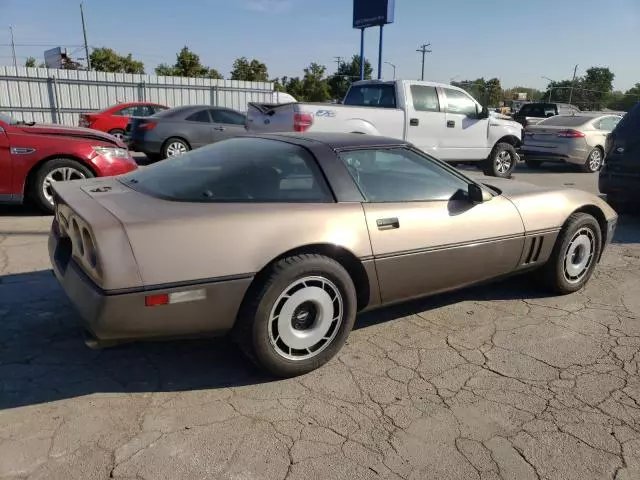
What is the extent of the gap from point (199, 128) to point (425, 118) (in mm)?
4927

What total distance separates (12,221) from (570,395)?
242 inches

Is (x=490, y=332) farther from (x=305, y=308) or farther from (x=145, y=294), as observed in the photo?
(x=145, y=294)

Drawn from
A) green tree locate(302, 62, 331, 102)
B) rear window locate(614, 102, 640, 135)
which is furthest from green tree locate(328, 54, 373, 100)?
rear window locate(614, 102, 640, 135)

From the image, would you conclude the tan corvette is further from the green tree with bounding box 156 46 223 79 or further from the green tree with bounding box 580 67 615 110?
the green tree with bounding box 580 67 615 110

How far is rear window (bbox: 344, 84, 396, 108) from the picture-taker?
9727 millimetres

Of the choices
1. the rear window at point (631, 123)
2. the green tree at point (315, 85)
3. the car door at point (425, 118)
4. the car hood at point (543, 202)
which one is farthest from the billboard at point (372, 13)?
the green tree at point (315, 85)

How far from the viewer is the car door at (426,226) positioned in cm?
326

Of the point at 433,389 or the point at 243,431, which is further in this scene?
the point at 433,389

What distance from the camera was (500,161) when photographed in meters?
11.3

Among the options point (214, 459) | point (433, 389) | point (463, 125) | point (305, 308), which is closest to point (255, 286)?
point (305, 308)

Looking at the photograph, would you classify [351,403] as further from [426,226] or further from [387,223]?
[426,226]

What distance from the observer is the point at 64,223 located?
120 inches

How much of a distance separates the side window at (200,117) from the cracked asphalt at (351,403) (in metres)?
8.23

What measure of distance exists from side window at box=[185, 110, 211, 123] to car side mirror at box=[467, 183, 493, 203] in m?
9.10
